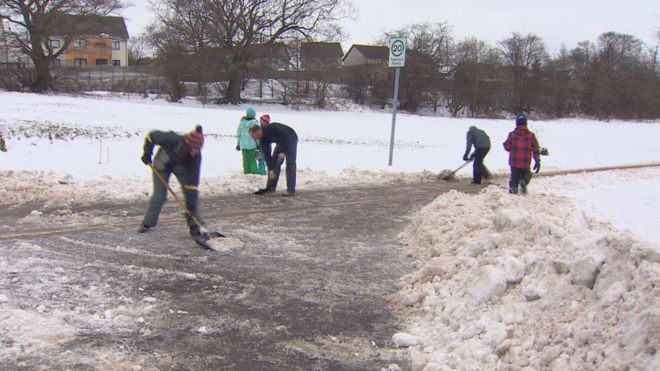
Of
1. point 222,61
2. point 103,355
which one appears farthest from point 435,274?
point 222,61

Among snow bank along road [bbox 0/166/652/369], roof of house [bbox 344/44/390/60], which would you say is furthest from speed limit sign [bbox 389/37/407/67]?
roof of house [bbox 344/44/390/60]

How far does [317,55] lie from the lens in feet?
121

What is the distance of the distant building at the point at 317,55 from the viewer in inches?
1436

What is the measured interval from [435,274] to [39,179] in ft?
25.1

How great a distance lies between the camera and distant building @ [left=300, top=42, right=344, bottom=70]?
36469mm

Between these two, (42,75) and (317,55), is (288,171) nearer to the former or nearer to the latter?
(317,55)

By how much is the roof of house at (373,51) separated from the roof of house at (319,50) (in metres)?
3.99

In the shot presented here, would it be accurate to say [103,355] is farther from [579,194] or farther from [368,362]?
[579,194]

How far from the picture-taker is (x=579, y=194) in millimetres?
11578

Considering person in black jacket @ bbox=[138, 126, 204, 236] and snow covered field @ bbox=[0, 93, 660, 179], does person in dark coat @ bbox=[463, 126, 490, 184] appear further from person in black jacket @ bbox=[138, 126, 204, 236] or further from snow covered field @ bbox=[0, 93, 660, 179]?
person in black jacket @ bbox=[138, 126, 204, 236]

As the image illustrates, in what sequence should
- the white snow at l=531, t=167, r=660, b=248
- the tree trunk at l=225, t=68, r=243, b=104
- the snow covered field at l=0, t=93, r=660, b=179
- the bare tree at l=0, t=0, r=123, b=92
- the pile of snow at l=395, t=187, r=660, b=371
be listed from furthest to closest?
the tree trunk at l=225, t=68, r=243, b=104 → the bare tree at l=0, t=0, r=123, b=92 → the snow covered field at l=0, t=93, r=660, b=179 → the white snow at l=531, t=167, r=660, b=248 → the pile of snow at l=395, t=187, r=660, b=371

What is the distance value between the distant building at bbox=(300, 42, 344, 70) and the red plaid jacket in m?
26.9

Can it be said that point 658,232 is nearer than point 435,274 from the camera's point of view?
No

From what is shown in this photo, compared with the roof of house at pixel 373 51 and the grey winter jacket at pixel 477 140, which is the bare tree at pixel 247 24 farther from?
the grey winter jacket at pixel 477 140
